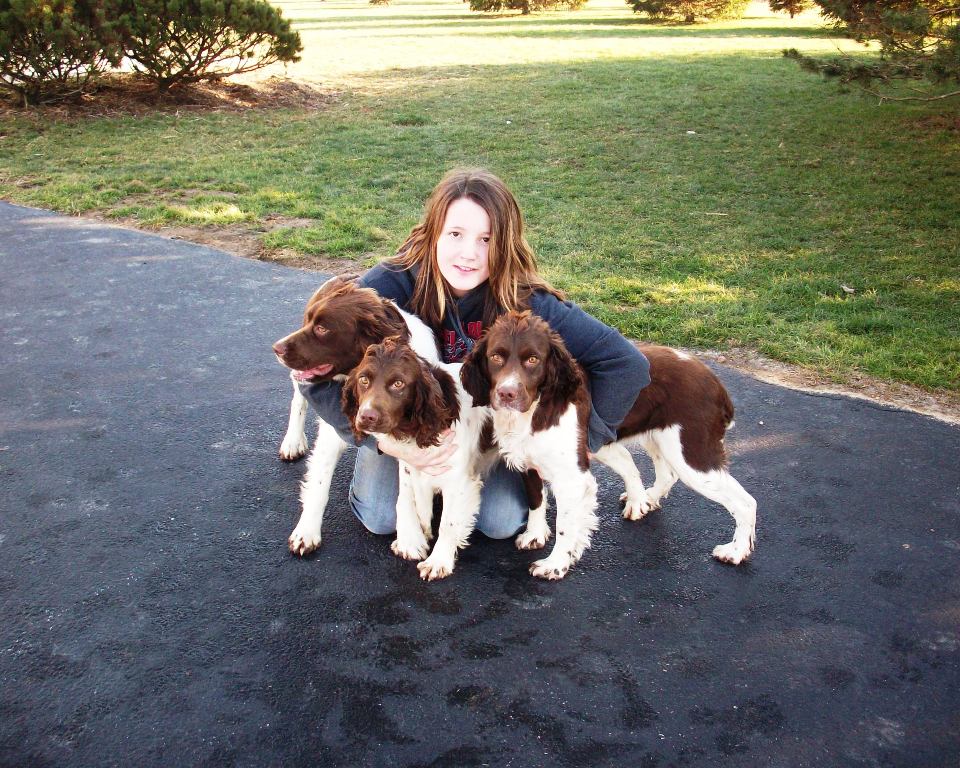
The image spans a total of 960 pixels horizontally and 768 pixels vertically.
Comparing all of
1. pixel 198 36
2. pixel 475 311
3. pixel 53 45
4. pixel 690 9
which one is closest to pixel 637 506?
pixel 475 311

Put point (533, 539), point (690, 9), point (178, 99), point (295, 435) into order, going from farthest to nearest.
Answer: point (690, 9), point (178, 99), point (295, 435), point (533, 539)

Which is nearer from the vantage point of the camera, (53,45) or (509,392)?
(509,392)

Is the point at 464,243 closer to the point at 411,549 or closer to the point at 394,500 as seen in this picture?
the point at 394,500

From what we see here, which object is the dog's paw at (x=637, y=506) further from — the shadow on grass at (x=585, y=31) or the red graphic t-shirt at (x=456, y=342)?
the shadow on grass at (x=585, y=31)

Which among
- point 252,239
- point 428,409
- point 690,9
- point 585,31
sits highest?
point 690,9

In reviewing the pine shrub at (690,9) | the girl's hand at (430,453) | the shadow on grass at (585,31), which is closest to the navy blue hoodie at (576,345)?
the girl's hand at (430,453)

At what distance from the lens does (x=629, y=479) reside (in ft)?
12.5

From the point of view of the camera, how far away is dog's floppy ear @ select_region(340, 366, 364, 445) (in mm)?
3033

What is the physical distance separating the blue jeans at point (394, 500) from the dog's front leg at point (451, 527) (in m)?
0.21

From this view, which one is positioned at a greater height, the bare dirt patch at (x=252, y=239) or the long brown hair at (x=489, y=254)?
the long brown hair at (x=489, y=254)

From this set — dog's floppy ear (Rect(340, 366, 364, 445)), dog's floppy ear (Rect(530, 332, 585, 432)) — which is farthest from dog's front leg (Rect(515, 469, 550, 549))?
dog's floppy ear (Rect(340, 366, 364, 445))

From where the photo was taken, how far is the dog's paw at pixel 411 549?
3.51m

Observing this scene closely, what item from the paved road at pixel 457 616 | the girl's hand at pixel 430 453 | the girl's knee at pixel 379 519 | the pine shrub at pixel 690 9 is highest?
the pine shrub at pixel 690 9

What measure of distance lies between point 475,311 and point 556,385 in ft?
2.42
